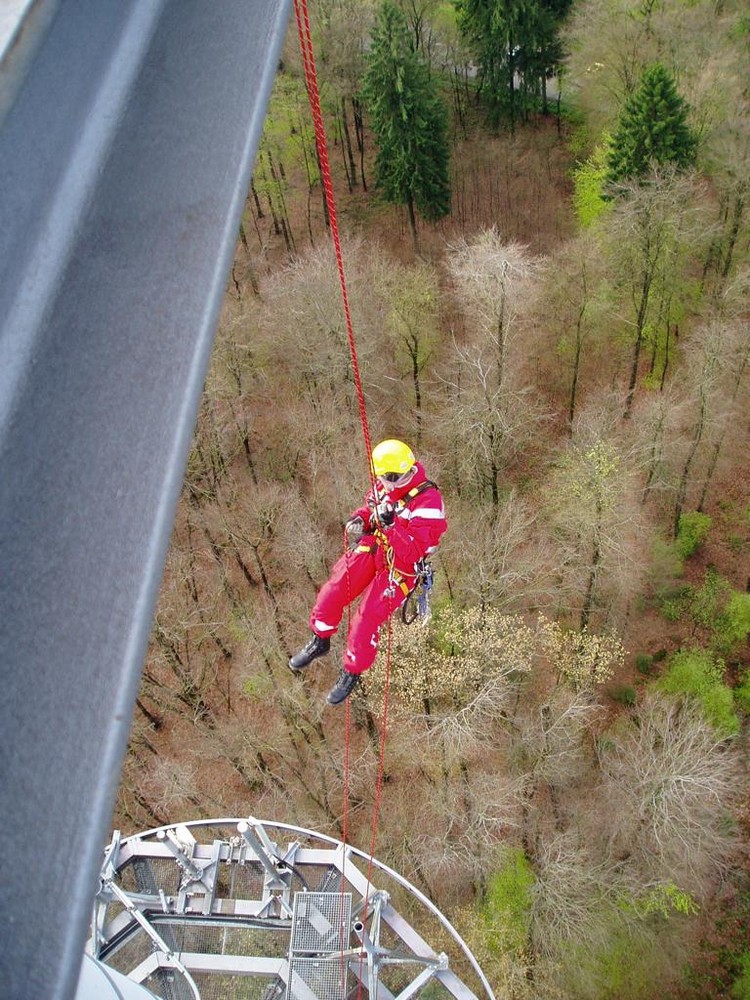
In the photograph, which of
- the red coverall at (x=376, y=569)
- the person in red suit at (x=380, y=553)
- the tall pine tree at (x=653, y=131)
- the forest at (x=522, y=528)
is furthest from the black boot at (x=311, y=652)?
the tall pine tree at (x=653, y=131)

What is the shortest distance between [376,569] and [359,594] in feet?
1.18

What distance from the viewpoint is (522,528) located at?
20.1 m

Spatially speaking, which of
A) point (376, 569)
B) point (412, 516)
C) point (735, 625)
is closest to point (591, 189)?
point (735, 625)

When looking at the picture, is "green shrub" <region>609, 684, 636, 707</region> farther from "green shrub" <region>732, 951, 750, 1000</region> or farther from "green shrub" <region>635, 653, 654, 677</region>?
"green shrub" <region>732, 951, 750, 1000</region>

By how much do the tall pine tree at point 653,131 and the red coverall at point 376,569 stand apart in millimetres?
19497

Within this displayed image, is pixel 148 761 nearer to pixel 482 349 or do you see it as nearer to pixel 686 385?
pixel 482 349

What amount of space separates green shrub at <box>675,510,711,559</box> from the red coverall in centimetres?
1681

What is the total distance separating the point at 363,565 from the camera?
31.6 feet

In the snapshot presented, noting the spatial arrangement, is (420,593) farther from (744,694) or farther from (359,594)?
(744,694)

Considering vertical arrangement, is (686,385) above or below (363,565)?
below

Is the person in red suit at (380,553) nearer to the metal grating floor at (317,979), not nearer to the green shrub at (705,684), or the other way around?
the metal grating floor at (317,979)

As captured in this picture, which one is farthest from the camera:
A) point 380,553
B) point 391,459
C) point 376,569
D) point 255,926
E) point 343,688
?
point 343,688

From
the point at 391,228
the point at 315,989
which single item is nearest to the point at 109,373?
the point at 315,989

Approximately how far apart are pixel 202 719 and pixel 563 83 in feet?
87.6
